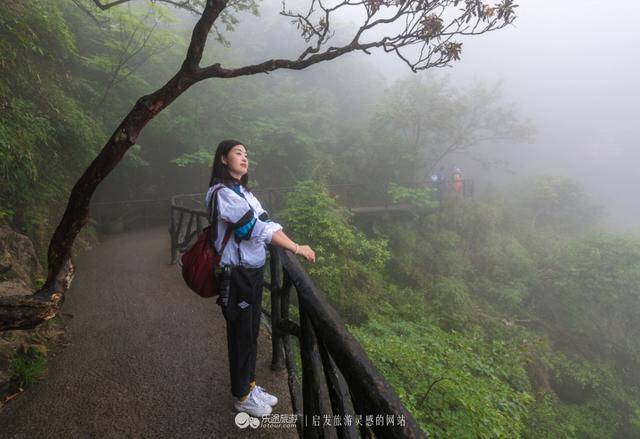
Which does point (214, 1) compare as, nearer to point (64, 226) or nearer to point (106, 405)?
point (64, 226)

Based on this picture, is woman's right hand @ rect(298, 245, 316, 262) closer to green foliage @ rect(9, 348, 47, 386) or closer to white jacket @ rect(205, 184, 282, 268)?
white jacket @ rect(205, 184, 282, 268)

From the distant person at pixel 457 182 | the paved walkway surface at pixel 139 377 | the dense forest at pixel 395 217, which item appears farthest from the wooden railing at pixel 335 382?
the distant person at pixel 457 182

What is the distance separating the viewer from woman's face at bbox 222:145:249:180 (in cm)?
211

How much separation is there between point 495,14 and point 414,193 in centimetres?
1082

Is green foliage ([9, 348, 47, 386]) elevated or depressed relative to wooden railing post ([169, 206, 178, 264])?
depressed

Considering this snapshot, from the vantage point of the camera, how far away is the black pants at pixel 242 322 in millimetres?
2123

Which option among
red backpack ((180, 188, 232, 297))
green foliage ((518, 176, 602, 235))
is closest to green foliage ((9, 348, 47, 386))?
red backpack ((180, 188, 232, 297))

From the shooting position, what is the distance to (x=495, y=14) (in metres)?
2.96

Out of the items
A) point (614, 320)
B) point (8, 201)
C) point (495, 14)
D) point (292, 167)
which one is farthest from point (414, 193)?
point (8, 201)

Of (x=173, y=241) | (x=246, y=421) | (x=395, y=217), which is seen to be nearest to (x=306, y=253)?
(x=246, y=421)

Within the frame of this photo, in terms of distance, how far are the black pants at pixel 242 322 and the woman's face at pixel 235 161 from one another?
1.99 ft

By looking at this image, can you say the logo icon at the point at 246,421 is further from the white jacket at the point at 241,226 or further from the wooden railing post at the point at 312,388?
the white jacket at the point at 241,226

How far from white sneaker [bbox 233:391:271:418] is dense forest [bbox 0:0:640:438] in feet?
5.31

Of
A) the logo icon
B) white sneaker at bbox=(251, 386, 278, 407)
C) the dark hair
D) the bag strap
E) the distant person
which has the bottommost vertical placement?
the logo icon
